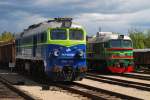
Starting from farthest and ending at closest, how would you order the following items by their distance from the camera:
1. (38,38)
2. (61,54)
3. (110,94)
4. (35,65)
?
(35,65), (38,38), (61,54), (110,94)

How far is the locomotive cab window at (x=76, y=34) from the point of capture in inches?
877

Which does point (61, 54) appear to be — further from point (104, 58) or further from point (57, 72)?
point (104, 58)

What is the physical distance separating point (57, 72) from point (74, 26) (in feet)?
8.92

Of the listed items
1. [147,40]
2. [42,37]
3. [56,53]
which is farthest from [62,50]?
[147,40]

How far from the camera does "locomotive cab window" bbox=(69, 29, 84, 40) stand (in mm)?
22270

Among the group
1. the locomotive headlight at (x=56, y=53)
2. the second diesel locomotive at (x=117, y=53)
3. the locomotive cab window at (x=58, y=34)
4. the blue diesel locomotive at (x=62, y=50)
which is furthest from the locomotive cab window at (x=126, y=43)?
the locomotive headlight at (x=56, y=53)

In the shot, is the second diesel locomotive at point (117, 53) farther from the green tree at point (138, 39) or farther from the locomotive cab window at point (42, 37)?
the green tree at point (138, 39)

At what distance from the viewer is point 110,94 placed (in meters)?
17.2

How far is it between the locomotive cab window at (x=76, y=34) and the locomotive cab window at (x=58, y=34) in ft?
1.09

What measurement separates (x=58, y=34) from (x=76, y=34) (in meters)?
1.00

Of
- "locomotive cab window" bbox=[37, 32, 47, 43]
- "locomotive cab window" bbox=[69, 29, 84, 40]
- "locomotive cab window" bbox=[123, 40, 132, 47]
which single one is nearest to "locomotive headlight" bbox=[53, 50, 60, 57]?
"locomotive cab window" bbox=[37, 32, 47, 43]

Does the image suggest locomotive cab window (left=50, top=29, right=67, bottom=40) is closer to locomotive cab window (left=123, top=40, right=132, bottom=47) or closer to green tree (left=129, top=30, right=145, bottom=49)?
locomotive cab window (left=123, top=40, right=132, bottom=47)

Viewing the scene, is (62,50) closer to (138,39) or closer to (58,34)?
(58,34)

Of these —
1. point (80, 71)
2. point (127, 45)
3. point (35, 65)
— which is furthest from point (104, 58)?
point (80, 71)
